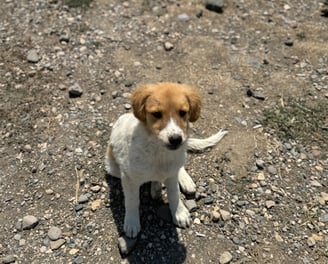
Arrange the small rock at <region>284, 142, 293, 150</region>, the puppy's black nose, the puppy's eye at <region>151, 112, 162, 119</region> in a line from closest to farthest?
the puppy's black nose, the puppy's eye at <region>151, 112, 162, 119</region>, the small rock at <region>284, 142, 293, 150</region>

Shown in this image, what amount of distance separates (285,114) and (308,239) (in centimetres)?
184

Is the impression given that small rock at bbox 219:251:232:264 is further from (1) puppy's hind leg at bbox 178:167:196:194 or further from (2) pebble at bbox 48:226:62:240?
(2) pebble at bbox 48:226:62:240

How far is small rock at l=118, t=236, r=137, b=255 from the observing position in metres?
4.35

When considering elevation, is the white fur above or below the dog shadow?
above

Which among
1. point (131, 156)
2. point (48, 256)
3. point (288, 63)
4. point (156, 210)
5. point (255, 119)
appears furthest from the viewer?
point (288, 63)

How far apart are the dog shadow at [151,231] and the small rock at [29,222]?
81 cm

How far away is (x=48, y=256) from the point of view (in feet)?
14.4

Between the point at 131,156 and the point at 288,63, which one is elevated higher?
the point at 131,156

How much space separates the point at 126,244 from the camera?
4.37 meters

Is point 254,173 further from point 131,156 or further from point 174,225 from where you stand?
point 131,156

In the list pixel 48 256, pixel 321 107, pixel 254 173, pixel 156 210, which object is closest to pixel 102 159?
pixel 156 210

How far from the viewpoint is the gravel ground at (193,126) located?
4.54 m

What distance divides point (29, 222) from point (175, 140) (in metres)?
2.08

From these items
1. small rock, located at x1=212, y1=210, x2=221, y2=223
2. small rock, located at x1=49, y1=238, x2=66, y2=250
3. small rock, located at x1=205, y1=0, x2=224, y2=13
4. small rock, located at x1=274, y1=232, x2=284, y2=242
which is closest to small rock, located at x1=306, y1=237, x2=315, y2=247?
small rock, located at x1=274, y1=232, x2=284, y2=242
